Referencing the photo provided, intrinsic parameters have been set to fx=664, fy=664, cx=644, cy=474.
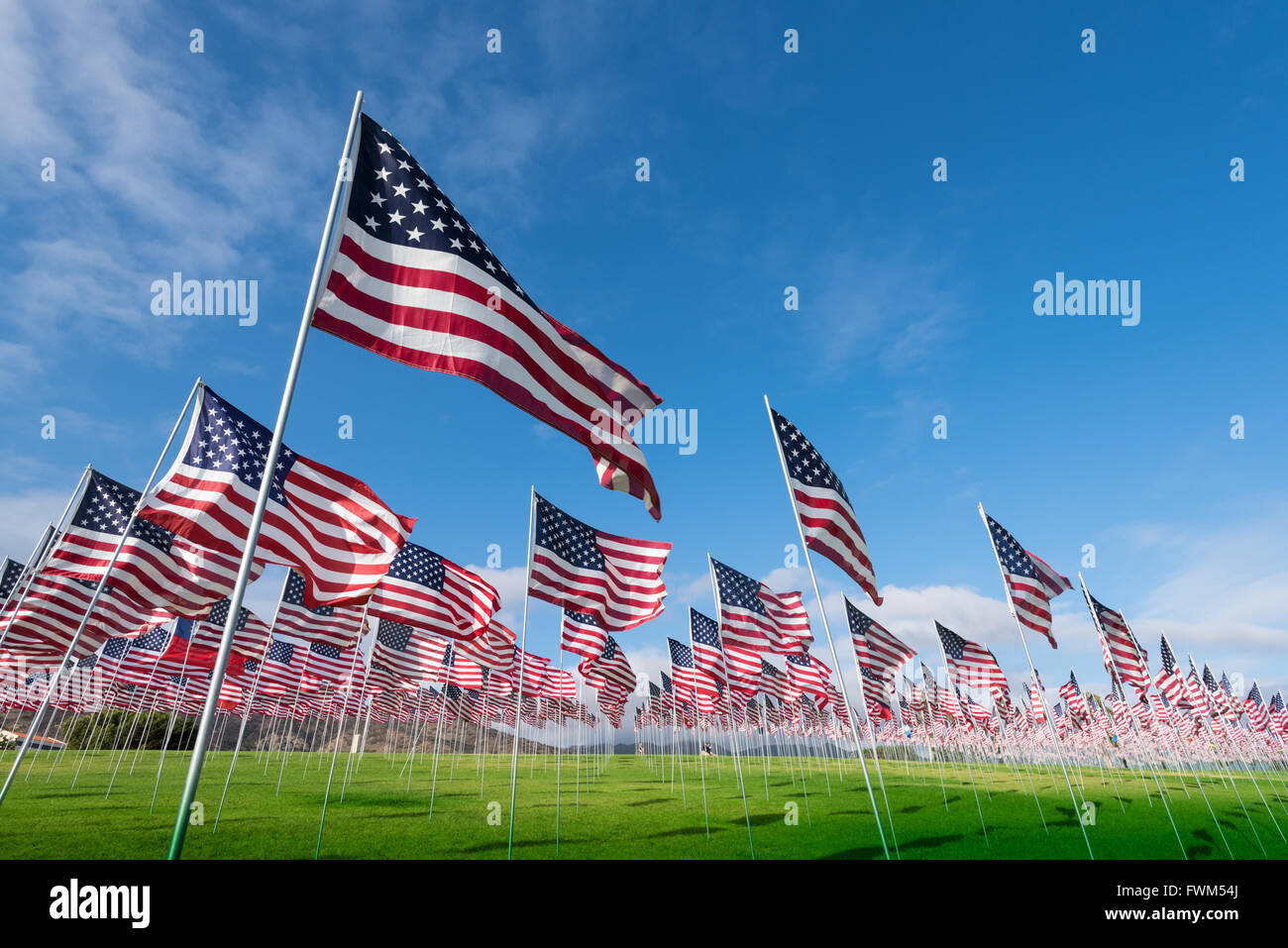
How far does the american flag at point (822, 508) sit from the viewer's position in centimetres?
1327

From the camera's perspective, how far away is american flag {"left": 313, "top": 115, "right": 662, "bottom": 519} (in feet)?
25.5

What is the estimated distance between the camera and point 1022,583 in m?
20.8

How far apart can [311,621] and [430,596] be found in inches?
312

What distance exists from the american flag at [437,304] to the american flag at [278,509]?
556cm

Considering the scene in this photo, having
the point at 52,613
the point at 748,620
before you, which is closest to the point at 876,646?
the point at 748,620

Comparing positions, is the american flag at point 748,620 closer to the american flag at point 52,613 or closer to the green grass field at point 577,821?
the green grass field at point 577,821

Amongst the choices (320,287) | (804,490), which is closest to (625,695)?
(804,490)

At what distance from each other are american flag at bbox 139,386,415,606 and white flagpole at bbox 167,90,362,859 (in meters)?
→ 5.22

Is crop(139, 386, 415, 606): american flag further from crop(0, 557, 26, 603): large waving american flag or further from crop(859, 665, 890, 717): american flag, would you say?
crop(859, 665, 890, 717): american flag

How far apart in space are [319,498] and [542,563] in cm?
673

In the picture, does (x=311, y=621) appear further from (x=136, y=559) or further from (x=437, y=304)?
(x=437, y=304)

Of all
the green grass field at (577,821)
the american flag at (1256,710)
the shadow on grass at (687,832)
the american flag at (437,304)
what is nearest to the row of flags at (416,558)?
the american flag at (437,304)

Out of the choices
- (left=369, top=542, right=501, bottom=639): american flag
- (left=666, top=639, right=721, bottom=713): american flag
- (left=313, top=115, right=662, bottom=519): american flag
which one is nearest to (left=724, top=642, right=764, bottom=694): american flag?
(left=666, top=639, right=721, bottom=713): american flag
